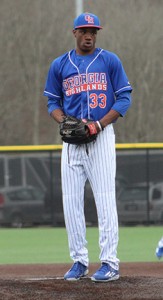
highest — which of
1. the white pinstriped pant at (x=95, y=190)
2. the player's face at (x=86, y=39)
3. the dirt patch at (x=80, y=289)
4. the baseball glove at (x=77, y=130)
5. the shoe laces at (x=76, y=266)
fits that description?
the player's face at (x=86, y=39)

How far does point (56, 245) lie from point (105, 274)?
15.5 ft

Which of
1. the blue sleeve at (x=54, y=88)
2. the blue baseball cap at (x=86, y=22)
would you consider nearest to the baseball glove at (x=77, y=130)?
the blue sleeve at (x=54, y=88)

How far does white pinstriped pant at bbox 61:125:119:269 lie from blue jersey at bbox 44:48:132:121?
17 centimetres

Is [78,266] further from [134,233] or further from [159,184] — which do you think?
[159,184]

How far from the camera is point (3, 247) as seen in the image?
33.7 ft

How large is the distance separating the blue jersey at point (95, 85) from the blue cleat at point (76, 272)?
3.29ft

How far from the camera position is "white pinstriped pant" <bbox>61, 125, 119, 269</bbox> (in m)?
5.86

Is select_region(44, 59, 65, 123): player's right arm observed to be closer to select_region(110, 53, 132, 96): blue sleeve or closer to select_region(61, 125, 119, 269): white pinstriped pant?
select_region(61, 125, 119, 269): white pinstriped pant

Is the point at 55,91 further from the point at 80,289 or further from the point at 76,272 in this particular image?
the point at 80,289

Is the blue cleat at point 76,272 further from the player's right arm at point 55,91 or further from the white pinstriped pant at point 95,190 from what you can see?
the player's right arm at point 55,91

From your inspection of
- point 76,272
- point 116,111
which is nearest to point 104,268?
point 76,272

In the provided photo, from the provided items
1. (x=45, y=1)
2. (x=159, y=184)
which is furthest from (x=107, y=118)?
(x=45, y=1)

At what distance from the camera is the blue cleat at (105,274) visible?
18.9ft

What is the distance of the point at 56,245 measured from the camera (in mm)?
10477
